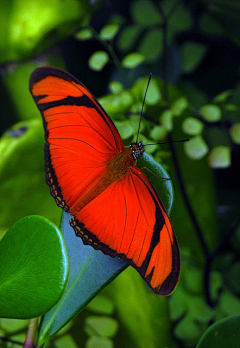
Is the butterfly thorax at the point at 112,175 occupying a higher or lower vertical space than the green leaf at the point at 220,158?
higher

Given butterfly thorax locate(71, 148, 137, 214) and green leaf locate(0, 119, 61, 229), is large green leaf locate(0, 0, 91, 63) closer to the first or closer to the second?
green leaf locate(0, 119, 61, 229)

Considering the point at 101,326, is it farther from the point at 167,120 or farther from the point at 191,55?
the point at 191,55

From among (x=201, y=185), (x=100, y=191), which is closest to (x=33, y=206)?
(x=100, y=191)

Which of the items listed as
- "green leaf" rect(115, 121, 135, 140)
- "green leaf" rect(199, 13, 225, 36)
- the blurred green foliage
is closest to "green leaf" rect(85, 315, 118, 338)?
the blurred green foliage

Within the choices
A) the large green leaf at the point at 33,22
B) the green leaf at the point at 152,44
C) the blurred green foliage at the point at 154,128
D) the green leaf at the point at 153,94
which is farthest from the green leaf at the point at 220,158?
the large green leaf at the point at 33,22

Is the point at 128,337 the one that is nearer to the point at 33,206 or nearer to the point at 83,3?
the point at 33,206

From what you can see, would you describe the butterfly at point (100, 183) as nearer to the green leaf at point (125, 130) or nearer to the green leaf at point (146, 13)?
the green leaf at point (125, 130)

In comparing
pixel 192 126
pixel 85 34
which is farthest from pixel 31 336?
pixel 85 34
